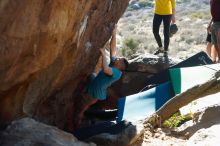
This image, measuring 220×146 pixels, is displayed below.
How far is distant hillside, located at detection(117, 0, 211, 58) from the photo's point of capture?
27.7 meters

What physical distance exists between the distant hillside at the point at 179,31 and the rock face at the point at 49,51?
12.7m

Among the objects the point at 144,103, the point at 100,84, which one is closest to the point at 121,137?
the point at 100,84

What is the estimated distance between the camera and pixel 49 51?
6.30 meters

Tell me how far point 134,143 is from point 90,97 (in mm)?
1569

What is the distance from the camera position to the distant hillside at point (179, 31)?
27.7 m

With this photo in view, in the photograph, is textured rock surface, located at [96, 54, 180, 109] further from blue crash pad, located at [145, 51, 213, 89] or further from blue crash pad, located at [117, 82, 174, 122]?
blue crash pad, located at [117, 82, 174, 122]

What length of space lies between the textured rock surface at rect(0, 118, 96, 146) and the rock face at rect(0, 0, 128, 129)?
0.48 metres

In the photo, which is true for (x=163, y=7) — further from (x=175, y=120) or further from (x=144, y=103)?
(x=175, y=120)

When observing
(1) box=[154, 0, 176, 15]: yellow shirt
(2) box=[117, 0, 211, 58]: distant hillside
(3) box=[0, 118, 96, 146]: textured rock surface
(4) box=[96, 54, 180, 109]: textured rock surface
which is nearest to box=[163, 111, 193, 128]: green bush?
(4) box=[96, 54, 180, 109]: textured rock surface

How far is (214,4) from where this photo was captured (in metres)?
10.2

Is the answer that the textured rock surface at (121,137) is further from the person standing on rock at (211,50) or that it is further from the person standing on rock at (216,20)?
the person standing on rock at (211,50)

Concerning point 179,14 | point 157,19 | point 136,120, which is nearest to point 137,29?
point 179,14

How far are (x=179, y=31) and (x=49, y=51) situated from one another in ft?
103

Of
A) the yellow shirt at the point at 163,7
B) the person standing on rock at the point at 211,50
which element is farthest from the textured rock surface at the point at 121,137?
the yellow shirt at the point at 163,7
